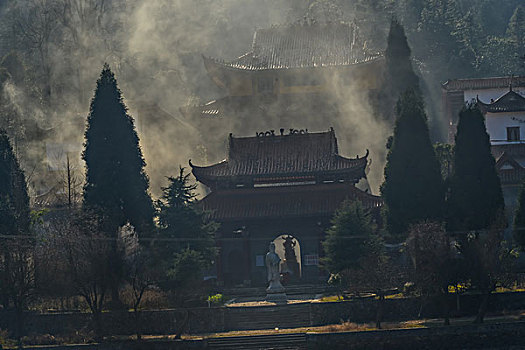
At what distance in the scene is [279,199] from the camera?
152ft

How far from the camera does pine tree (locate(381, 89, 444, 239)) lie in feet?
132

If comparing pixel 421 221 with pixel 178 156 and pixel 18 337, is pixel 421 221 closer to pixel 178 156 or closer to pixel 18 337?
pixel 18 337

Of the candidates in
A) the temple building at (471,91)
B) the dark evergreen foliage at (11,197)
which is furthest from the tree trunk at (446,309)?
the temple building at (471,91)

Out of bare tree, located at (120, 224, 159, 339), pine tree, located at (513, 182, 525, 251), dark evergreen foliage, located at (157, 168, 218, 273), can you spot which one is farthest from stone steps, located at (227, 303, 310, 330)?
pine tree, located at (513, 182, 525, 251)

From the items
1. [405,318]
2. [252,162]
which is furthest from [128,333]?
[252,162]

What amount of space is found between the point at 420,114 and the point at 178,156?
27.0 meters

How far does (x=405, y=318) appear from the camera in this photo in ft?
120

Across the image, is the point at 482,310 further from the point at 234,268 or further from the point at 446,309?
the point at 234,268

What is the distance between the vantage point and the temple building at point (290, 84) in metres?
67.7

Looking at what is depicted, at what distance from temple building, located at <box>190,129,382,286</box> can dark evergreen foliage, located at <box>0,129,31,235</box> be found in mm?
7735

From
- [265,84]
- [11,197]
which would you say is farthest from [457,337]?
[265,84]

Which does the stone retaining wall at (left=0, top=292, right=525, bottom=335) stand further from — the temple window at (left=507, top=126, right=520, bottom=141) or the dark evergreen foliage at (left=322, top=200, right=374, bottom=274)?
the temple window at (left=507, top=126, right=520, bottom=141)

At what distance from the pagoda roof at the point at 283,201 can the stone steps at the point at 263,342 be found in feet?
33.6

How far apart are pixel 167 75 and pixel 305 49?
59.4ft
